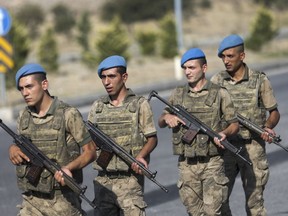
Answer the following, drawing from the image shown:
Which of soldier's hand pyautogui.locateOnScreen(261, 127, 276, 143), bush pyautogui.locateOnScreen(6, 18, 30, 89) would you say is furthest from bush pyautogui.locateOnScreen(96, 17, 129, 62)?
soldier's hand pyautogui.locateOnScreen(261, 127, 276, 143)

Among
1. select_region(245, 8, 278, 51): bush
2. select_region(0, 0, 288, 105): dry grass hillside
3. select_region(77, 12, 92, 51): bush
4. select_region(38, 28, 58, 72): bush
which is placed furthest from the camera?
select_region(77, 12, 92, 51): bush

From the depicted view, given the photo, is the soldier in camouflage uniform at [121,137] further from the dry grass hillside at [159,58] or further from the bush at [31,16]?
the bush at [31,16]

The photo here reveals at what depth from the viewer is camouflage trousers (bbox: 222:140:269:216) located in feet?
29.7

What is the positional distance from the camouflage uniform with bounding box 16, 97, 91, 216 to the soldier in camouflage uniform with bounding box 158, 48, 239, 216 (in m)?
1.59

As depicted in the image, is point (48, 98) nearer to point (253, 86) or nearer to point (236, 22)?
point (253, 86)

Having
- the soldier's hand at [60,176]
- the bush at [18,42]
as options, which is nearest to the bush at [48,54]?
the bush at [18,42]

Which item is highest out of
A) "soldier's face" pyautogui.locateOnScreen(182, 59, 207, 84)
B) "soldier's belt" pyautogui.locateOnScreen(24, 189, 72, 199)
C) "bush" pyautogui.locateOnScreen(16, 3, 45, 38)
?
"bush" pyautogui.locateOnScreen(16, 3, 45, 38)

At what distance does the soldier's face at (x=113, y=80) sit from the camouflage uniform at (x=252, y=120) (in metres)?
1.70

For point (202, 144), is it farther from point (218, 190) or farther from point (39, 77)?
point (39, 77)

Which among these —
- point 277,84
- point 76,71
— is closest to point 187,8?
point 76,71

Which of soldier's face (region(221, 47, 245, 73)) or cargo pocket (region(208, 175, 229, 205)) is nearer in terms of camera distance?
cargo pocket (region(208, 175, 229, 205))

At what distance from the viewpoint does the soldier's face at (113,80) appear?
24.7 feet

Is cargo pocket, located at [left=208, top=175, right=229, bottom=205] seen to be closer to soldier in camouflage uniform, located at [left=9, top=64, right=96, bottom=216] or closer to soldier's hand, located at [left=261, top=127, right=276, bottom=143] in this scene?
soldier's hand, located at [left=261, top=127, right=276, bottom=143]

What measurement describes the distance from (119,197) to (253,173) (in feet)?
6.63
